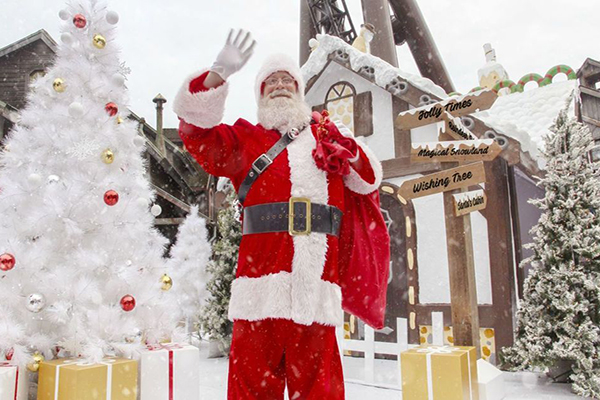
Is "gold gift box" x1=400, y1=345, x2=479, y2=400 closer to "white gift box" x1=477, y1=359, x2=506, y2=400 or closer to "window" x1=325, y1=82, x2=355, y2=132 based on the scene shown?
"white gift box" x1=477, y1=359, x2=506, y2=400

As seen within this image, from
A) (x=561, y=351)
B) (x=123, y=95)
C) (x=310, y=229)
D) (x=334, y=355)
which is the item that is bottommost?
(x=561, y=351)

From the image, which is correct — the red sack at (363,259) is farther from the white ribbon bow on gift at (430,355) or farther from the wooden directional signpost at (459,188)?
the wooden directional signpost at (459,188)

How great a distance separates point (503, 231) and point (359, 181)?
12.8ft

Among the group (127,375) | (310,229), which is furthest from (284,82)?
(127,375)

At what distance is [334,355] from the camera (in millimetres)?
2547

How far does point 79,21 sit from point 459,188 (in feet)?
12.3

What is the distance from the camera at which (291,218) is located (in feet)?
8.32

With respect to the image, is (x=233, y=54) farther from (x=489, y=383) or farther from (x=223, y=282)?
(x=223, y=282)

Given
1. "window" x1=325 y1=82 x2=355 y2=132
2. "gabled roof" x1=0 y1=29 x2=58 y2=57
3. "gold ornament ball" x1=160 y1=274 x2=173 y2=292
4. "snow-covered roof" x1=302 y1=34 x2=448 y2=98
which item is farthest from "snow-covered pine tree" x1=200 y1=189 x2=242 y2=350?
"gabled roof" x1=0 y1=29 x2=58 y2=57

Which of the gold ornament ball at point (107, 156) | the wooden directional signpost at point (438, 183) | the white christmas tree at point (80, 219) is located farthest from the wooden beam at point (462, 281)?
the gold ornament ball at point (107, 156)

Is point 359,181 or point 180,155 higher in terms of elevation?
point 180,155

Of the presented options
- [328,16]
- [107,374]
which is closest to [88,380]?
[107,374]

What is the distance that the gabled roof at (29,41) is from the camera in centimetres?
1144

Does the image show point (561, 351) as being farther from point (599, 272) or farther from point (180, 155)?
point (180, 155)
